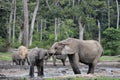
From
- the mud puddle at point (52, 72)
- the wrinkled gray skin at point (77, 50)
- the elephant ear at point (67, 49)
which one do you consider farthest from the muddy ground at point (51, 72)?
the elephant ear at point (67, 49)

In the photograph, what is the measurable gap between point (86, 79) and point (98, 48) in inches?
196

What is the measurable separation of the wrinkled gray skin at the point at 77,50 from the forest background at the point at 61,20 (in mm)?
30909

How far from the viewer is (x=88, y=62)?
68.8ft

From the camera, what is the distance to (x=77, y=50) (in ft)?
65.6

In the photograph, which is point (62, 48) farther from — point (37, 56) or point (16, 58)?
point (16, 58)

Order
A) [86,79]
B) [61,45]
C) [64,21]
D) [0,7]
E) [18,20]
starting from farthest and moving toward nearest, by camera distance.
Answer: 1. [64,21]
2. [18,20]
3. [0,7]
4. [61,45]
5. [86,79]

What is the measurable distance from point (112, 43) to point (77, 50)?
119 feet

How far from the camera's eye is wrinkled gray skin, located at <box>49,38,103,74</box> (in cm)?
1922

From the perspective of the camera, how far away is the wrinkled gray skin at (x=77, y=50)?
1922 centimetres

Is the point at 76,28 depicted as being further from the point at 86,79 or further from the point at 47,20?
the point at 86,79

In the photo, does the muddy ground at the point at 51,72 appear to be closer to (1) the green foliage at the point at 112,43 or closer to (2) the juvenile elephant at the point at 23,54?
(2) the juvenile elephant at the point at 23,54

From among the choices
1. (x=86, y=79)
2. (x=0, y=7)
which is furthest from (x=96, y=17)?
(x=86, y=79)

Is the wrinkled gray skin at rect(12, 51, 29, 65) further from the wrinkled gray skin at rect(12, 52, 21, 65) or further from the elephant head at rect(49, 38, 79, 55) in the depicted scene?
the elephant head at rect(49, 38, 79, 55)

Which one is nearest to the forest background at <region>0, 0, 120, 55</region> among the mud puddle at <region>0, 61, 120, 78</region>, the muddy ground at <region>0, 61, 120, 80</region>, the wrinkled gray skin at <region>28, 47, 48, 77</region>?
the muddy ground at <region>0, 61, 120, 80</region>
